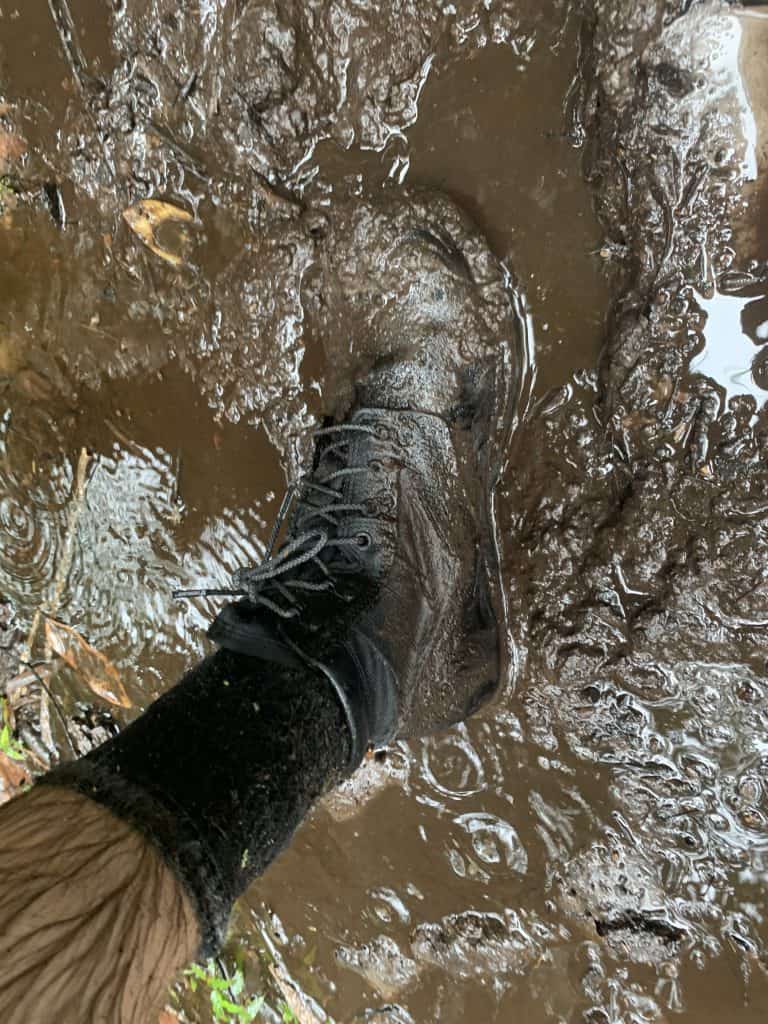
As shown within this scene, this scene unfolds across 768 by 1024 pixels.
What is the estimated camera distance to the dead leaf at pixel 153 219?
1.96m

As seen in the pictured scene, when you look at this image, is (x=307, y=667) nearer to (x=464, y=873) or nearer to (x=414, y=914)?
(x=464, y=873)

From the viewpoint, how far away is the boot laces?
1588 mm

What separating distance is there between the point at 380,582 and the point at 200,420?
0.79 m

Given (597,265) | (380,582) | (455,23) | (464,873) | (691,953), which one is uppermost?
(455,23)

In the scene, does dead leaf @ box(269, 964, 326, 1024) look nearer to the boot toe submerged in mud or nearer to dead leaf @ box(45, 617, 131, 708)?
dead leaf @ box(45, 617, 131, 708)

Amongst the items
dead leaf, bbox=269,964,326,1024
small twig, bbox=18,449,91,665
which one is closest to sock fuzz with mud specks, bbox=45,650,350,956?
small twig, bbox=18,449,91,665

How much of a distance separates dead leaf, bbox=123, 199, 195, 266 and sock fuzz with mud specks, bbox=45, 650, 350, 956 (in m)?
1.16

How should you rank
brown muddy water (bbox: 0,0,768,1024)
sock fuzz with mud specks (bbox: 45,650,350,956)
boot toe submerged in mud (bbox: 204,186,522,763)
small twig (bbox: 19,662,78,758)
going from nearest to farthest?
sock fuzz with mud specks (bbox: 45,650,350,956)
brown muddy water (bbox: 0,0,768,1024)
boot toe submerged in mud (bbox: 204,186,522,763)
small twig (bbox: 19,662,78,758)

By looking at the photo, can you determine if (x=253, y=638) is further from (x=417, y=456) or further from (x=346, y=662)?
(x=417, y=456)

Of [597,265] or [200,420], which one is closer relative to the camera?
[597,265]

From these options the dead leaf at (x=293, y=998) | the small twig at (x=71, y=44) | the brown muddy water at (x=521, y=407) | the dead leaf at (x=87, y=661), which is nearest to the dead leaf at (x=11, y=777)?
the dead leaf at (x=87, y=661)

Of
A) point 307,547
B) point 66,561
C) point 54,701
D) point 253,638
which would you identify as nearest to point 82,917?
point 253,638

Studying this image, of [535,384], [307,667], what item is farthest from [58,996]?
[535,384]

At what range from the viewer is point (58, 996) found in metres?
0.89
